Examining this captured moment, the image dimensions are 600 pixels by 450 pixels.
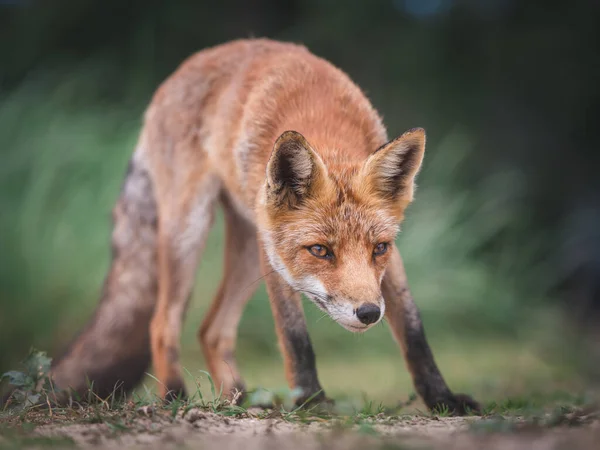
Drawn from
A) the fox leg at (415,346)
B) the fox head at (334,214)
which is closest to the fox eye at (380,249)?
the fox head at (334,214)

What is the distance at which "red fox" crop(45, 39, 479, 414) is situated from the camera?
9.71 feet

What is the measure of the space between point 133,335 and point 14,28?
19.4 ft

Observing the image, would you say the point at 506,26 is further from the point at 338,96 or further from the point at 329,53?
the point at 338,96

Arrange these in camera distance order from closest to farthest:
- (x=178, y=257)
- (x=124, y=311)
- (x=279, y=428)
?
1. (x=279, y=428)
2. (x=178, y=257)
3. (x=124, y=311)

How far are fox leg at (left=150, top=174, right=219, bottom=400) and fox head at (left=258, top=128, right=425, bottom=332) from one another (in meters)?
0.90

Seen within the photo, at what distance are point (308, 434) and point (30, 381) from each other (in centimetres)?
131

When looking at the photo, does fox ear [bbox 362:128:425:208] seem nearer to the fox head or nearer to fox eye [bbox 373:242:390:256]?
the fox head

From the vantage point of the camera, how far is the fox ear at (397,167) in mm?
2982

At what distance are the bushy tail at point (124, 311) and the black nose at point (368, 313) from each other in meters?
1.81

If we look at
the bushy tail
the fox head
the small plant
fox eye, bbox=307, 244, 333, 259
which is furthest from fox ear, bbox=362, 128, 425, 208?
the bushy tail

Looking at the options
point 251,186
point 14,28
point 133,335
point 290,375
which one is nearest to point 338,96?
point 251,186

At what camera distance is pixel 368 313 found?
2658 millimetres

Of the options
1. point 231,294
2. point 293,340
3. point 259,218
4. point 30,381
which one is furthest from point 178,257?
point 30,381

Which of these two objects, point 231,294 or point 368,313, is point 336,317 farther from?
point 231,294
